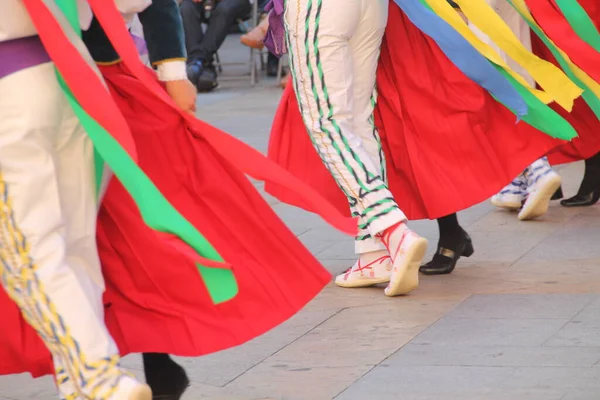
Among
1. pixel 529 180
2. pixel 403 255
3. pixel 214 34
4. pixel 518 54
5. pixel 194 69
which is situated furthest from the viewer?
pixel 214 34

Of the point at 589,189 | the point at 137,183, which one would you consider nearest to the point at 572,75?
the point at 589,189

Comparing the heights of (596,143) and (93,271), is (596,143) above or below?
below

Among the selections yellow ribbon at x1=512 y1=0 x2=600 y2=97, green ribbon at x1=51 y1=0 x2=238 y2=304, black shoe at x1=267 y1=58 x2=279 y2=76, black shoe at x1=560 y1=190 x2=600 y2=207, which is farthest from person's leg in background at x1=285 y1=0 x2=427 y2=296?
black shoe at x1=267 y1=58 x2=279 y2=76

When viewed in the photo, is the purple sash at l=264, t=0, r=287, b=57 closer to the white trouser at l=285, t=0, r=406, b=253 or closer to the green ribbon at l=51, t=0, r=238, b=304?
the white trouser at l=285, t=0, r=406, b=253

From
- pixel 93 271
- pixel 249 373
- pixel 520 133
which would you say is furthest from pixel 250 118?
pixel 93 271

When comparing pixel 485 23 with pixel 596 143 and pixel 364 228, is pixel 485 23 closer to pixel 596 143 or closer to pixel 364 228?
pixel 364 228

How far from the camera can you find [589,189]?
20.5ft

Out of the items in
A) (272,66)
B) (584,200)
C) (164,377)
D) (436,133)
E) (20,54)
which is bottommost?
(272,66)

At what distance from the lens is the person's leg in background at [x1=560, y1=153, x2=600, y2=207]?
6191 mm

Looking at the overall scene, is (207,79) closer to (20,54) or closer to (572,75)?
(572,75)

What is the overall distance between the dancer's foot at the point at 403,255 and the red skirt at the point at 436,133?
34 cm

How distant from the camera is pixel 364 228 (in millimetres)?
4840

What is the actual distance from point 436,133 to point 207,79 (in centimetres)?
748

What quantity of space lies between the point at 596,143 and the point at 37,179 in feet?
11.4
